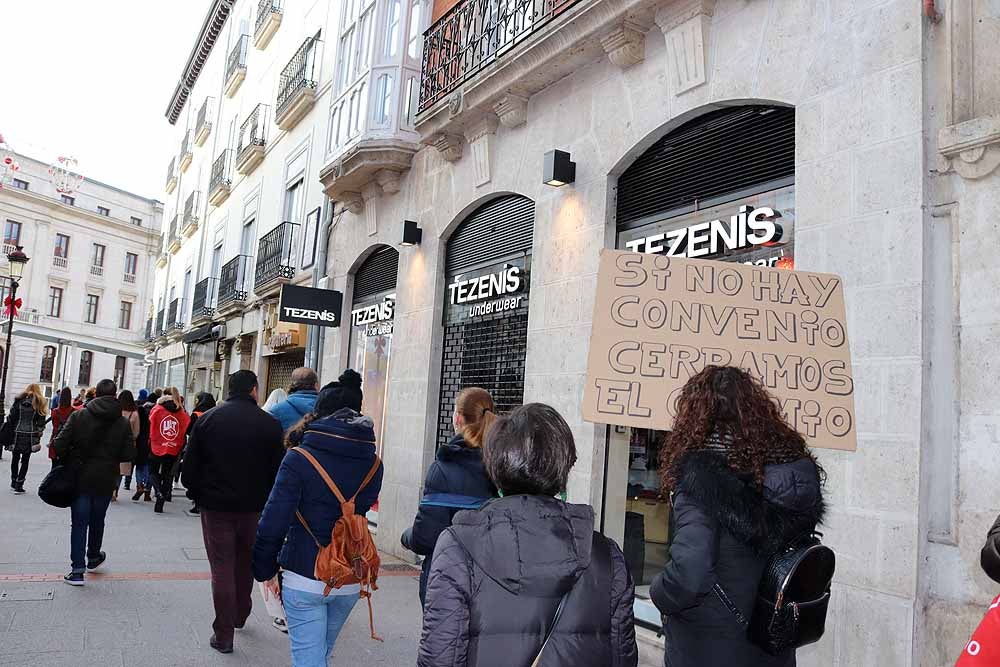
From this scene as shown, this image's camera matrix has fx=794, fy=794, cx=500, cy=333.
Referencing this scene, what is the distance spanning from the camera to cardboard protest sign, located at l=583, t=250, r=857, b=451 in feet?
11.6

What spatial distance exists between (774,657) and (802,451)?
2.32 feet

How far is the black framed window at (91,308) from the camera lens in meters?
56.5

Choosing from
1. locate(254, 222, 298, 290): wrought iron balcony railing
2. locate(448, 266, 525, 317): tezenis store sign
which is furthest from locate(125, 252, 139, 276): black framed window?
locate(448, 266, 525, 317): tezenis store sign

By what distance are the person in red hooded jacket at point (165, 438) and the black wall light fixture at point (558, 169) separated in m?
8.13

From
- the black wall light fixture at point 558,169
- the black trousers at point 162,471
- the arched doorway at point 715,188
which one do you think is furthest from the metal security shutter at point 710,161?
the black trousers at point 162,471

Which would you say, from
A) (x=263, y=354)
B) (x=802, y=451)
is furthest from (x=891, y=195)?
(x=263, y=354)

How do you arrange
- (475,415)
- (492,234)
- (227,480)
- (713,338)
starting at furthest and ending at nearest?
(492,234) < (227,480) < (475,415) < (713,338)

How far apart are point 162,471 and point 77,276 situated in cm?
5017

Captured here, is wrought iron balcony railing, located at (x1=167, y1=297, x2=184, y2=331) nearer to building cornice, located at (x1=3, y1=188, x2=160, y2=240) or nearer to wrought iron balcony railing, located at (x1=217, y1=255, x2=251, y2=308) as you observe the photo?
wrought iron balcony railing, located at (x1=217, y1=255, x2=251, y2=308)

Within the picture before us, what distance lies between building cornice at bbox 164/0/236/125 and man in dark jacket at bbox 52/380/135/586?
24460 mm

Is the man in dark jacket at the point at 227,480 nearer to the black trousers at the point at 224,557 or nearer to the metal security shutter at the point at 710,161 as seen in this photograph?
the black trousers at the point at 224,557

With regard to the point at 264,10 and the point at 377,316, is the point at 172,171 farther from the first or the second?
the point at 377,316

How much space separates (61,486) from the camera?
6895mm

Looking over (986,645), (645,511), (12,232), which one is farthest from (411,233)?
(12,232)
